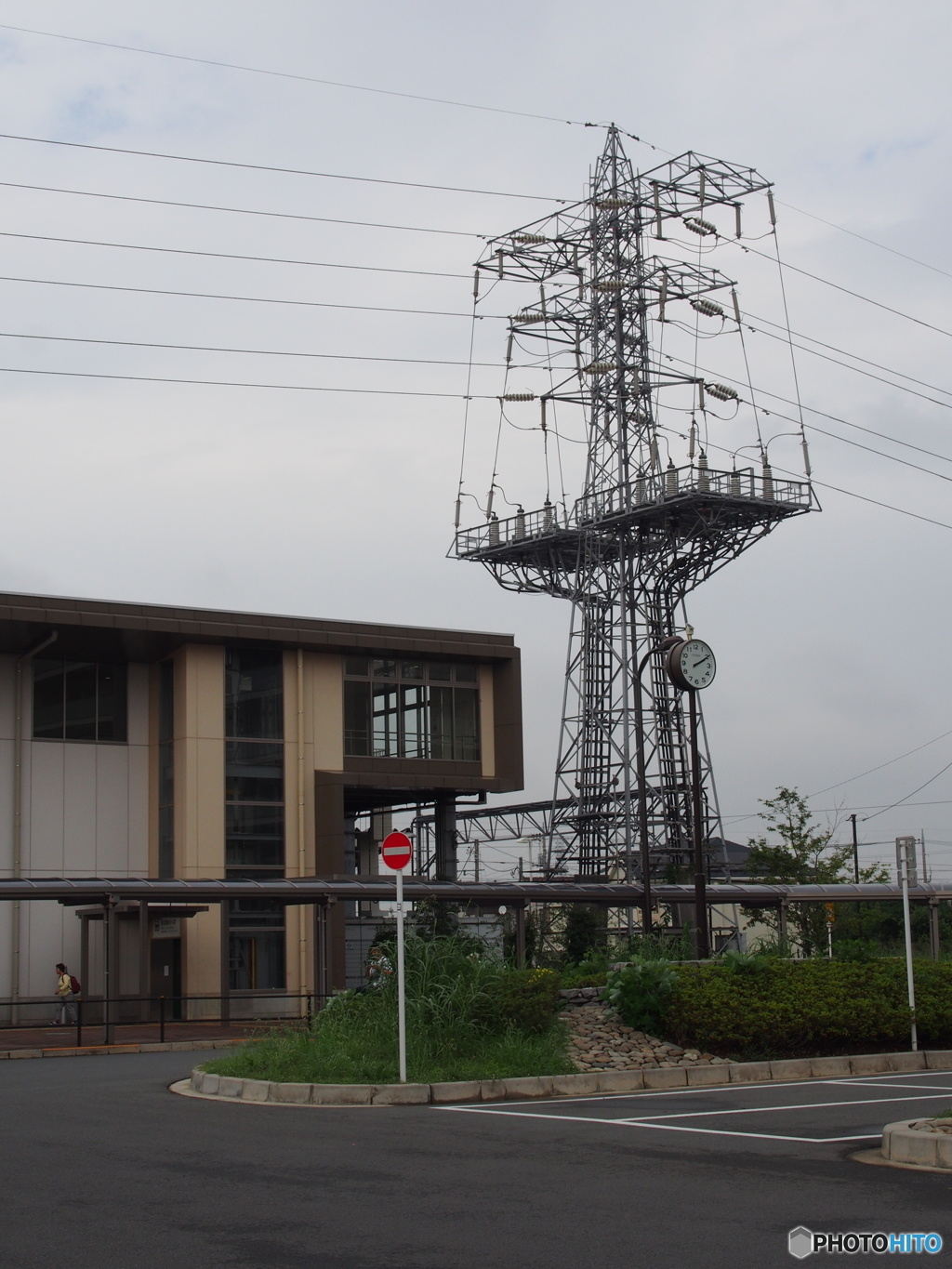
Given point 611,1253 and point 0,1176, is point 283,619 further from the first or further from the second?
point 611,1253

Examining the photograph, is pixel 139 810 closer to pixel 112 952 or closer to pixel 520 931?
pixel 112 952

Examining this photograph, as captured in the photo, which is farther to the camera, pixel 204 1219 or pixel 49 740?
pixel 49 740

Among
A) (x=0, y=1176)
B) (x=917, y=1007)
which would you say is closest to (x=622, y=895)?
(x=917, y=1007)

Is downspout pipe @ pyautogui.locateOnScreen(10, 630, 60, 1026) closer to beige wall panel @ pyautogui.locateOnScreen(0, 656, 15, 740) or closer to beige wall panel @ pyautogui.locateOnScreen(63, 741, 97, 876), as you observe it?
beige wall panel @ pyautogui.locateOnScreen(0, 656, 15, 740)

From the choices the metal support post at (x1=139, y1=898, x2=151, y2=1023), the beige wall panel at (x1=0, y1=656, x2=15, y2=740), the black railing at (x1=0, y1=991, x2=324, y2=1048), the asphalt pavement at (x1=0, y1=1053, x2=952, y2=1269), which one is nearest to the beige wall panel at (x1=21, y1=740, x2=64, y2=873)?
the beige wall panel at (x1=0, y1=656, x2=15, y2=740)

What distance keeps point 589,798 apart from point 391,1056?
115 feet

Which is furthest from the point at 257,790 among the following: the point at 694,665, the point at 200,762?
the point at 694,665

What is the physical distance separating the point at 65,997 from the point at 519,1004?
696 inches

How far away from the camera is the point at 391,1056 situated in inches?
632

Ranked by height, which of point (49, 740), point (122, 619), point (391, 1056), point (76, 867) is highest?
point (122, 619)

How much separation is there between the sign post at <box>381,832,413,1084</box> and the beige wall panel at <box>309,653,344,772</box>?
2182 centimetres

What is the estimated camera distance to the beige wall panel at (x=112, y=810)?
121ft

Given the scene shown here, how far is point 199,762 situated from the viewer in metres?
36.3

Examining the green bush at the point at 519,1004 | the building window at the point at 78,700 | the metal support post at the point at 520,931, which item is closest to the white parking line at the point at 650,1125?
the green bush at the point at 519,1004
